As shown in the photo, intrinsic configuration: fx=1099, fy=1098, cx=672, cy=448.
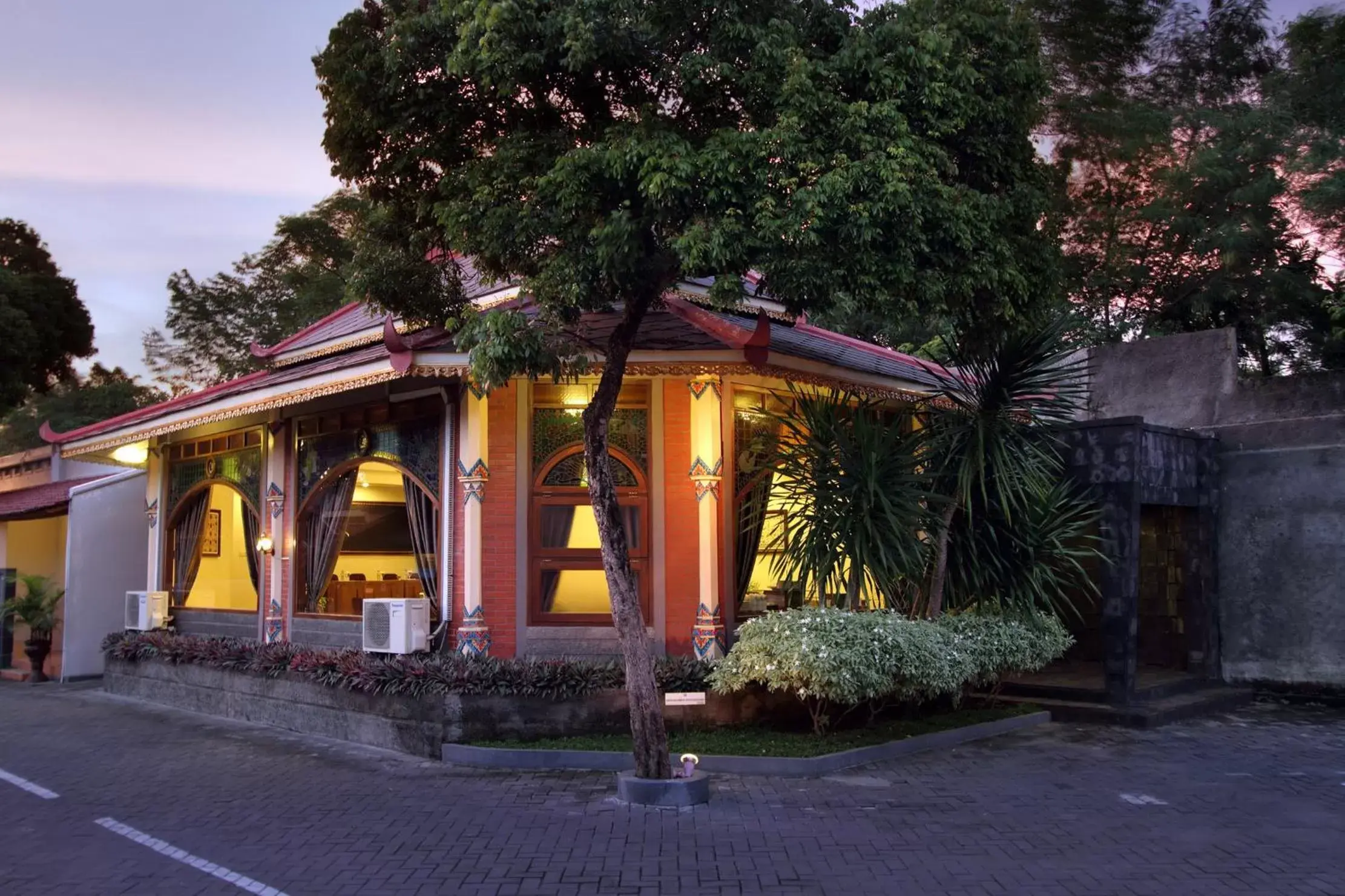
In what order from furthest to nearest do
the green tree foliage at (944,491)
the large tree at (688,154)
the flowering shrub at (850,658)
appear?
1. the green tree foliage at (944,491)
2. the flowering shrub at (850,658)
3. the large tree at (688,154)

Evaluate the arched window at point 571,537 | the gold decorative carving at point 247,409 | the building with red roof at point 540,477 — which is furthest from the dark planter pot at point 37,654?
the arched window at point 571,537

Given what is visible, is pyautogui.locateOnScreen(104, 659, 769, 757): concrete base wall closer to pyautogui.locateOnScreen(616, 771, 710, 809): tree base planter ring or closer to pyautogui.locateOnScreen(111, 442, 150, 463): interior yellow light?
pyautogui.locateOnScreen(616, 771, 710, 809): tree base planter ring

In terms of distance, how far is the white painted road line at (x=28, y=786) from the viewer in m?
8.70

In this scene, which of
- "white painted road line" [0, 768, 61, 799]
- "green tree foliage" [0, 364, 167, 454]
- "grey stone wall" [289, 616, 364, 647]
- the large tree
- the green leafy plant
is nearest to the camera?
the large tree

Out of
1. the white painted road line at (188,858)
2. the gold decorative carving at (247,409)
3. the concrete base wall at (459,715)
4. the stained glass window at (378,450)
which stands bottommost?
the white painted road line at (188,858)

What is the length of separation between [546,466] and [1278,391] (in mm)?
8945

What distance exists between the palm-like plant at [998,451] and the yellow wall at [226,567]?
910cm

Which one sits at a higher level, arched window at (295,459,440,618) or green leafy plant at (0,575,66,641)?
arched window at (295,459,440,618)

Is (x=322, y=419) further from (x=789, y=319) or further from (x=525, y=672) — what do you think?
(x=789, y=319)

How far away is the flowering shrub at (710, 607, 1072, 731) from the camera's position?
350 inches

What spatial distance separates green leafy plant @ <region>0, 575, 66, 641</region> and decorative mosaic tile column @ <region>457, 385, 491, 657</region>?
9.26m

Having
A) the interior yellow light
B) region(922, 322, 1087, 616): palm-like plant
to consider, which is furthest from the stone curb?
the interior yellow light

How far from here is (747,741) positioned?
31.7 ft

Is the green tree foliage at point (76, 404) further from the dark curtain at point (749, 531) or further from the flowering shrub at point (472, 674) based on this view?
the dark curtain at point (749, 531)
